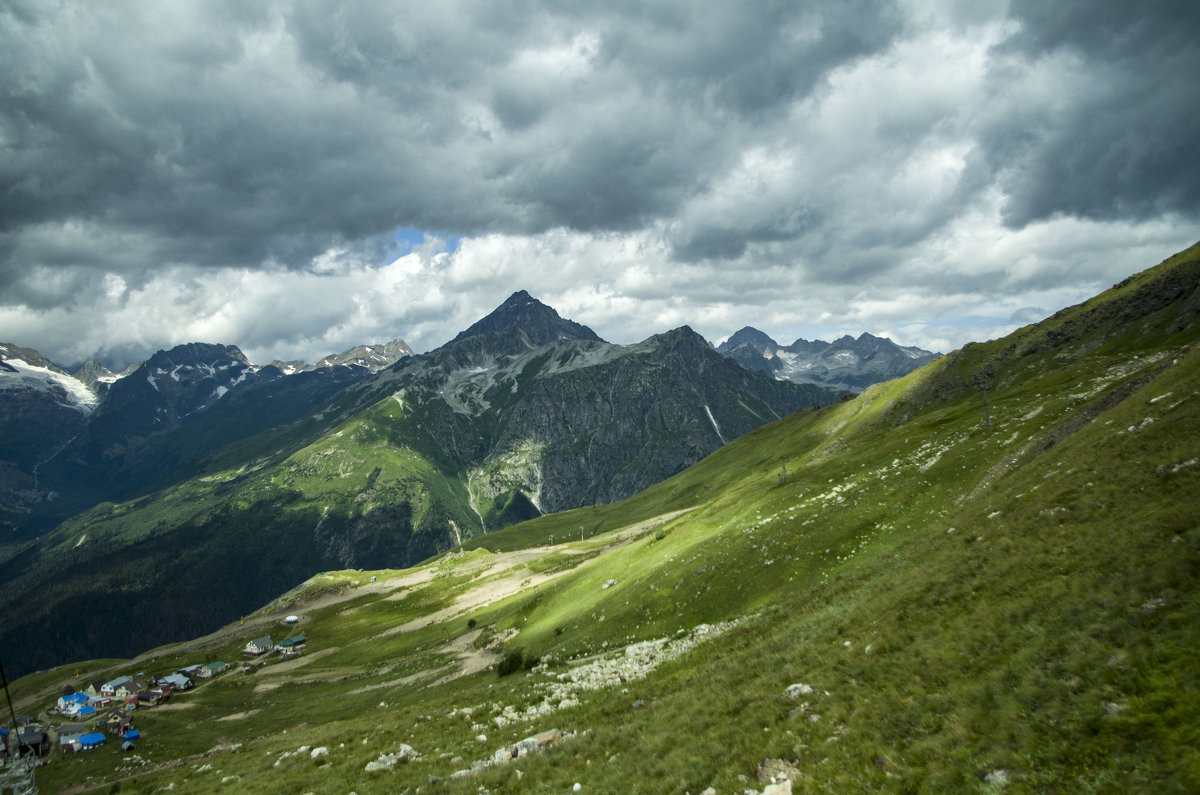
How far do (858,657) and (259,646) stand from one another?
496ft

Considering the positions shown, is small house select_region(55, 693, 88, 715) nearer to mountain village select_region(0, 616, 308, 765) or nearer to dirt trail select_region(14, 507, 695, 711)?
mountain village select_region(0, 616, 308, 765)

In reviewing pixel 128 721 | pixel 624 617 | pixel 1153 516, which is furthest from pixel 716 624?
pixel 128 721

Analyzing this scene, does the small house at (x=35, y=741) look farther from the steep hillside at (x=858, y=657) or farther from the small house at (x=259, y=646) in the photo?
the small house at (x=259, y=646)

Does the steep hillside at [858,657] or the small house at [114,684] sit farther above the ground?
the steep hillside at [858,657]

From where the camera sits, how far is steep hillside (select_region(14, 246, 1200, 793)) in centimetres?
1284

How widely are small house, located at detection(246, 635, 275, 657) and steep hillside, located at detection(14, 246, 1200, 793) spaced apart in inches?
2234

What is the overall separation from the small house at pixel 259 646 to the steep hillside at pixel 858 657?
56.7 m

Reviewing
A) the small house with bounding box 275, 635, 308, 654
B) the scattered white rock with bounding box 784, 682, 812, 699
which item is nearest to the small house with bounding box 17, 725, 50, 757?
the small house with bounding box 275, 635, 308, 654

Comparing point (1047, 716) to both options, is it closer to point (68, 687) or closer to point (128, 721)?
point (128, 721)

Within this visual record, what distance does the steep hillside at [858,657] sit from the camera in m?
12.8

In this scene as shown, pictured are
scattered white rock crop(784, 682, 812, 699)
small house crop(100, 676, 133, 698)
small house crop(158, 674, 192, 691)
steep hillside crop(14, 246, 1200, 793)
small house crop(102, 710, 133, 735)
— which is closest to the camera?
steep hillside crop(14, 246, 1200, 793)

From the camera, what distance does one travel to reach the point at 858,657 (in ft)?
66.3

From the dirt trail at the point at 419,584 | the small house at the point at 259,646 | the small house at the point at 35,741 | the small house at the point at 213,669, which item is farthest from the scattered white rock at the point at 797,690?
the small house at the point at 259,646

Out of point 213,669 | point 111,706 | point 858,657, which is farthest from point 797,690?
point 213,669
